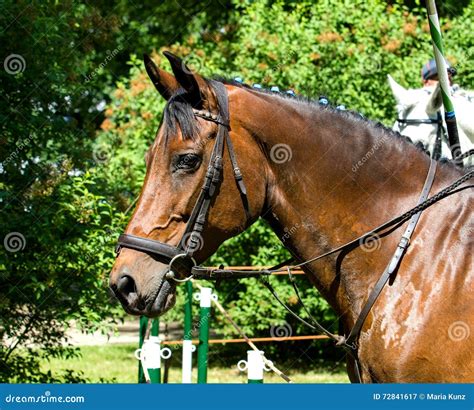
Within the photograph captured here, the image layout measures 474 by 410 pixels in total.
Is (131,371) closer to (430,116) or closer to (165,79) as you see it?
(430,116)

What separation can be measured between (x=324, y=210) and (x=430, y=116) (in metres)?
2.05

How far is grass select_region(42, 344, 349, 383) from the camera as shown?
10250mm

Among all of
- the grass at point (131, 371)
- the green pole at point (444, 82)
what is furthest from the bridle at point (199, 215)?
the grass at point (131, 371)

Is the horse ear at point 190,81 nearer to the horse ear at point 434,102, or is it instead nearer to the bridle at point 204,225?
the bridle at point 204,225

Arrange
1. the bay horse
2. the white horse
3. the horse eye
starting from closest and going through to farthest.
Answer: the bay horse
the horse eye
the white horse

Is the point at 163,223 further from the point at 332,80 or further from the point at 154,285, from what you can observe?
the point at 332,80

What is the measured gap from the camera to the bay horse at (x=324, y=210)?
124 inches

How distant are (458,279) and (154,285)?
138 centimetres

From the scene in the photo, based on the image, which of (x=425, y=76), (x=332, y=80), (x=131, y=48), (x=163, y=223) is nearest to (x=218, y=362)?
(x=332, y=80)

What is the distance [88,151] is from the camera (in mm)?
7289

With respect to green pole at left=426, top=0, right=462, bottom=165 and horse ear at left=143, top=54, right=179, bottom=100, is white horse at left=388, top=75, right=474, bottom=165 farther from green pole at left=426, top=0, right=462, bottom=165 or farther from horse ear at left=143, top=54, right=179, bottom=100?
horse ear at left=143, top=54, right=179, bottom=100

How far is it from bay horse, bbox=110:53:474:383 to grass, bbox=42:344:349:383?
6.38 meters

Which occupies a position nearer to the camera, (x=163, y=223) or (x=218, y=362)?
(x=163, y=223)

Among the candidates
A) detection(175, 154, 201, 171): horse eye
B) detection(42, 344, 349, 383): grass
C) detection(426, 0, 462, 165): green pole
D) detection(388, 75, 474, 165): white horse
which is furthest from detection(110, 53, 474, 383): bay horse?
detection(42, 344, 349, 383): grass
